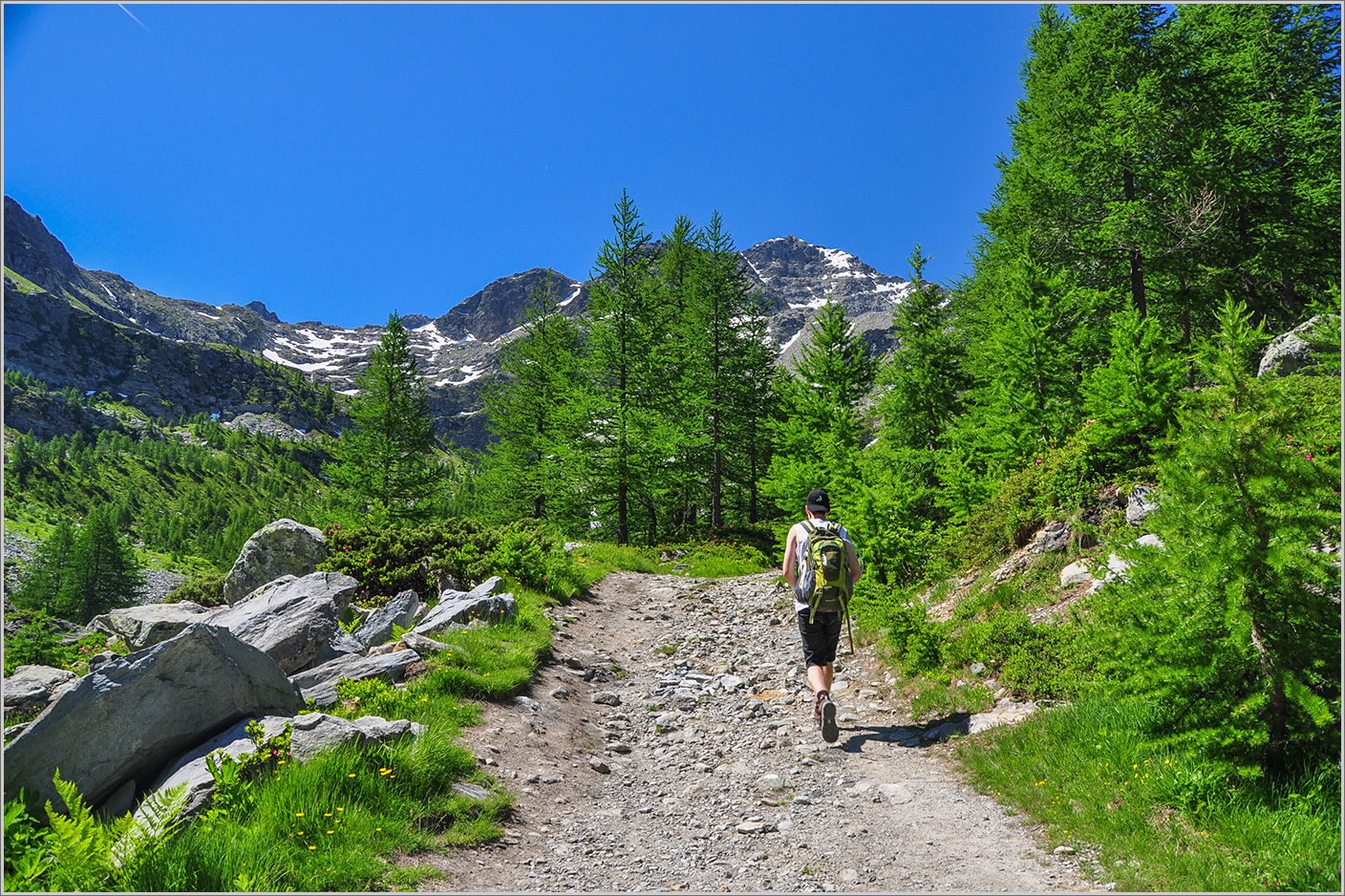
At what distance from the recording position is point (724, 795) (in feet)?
23.9

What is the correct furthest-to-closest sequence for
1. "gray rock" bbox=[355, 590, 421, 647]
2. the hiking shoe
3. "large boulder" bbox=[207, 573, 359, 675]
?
"gray rock" bbox=[355, 590, 421, 647] → "large boulder" bbox=[207, 573, 359, 675] → the hiking shoe

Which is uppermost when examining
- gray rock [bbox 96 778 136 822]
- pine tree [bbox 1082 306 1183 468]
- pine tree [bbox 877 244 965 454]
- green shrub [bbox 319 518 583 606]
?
pine tree [bbox 877 244 965 454]

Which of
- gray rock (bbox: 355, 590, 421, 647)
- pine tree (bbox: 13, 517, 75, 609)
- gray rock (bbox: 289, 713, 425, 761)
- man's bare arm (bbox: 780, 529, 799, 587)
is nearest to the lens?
gray rock (bbox: 289, 713, 425, 761)

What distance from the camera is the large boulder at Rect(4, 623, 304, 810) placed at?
20.1ft

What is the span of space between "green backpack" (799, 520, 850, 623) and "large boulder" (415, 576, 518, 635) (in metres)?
5.49

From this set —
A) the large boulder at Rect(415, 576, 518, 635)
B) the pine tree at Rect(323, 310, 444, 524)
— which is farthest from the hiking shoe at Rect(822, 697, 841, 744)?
the pine tree at Rect(323, 310, 444, 524)

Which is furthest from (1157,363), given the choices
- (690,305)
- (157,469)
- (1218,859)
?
(157,469)

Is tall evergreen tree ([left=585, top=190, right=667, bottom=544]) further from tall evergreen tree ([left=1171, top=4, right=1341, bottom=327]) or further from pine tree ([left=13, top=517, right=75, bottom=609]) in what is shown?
pine tree ([left=13, top=517, right=75, bottom=609])

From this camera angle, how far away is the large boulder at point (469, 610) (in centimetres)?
1099

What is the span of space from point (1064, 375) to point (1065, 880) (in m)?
12.5

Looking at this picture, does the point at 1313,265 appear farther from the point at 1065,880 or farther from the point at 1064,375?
the point at 1065,880

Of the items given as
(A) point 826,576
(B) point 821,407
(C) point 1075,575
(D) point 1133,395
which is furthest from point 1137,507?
(B) point 821,407

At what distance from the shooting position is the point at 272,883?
17.5 feet

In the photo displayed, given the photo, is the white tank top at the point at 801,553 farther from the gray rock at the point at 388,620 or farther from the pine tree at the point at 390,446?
the pine tree at the point at 390,446
